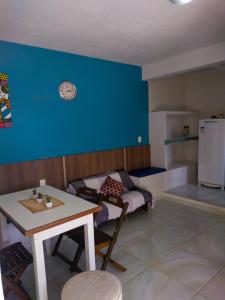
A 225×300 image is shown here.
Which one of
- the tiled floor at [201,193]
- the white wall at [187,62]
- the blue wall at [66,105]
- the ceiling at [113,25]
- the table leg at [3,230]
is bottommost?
the tiled floor at [201,193]

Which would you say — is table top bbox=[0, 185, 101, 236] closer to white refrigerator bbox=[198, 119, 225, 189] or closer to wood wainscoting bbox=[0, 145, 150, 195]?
wood wainscoting bbox=[0, 145, 150, 195]

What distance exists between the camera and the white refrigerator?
4371mm

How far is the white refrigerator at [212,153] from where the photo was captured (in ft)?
14.3

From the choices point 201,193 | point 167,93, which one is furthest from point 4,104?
point 201,193

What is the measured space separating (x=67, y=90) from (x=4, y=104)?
0.93 m

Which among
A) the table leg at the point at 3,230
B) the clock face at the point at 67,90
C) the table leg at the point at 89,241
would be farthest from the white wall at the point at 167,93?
the table leg at the point at 3,230

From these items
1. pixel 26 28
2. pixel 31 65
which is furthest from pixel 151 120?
pixel 26 28

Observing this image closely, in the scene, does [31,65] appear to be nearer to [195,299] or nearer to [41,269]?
[41,269]

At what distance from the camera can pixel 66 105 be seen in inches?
130

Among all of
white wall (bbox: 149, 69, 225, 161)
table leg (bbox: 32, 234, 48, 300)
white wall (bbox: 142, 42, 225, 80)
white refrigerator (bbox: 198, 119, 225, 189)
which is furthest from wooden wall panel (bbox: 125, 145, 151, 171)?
table leg (bbox: 32, 234, 48, 300)

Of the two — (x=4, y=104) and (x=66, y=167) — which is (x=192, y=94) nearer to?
(x=66, y=167)

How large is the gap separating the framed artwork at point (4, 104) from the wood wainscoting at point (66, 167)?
535 mm

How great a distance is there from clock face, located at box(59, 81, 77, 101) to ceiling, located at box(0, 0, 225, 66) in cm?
47

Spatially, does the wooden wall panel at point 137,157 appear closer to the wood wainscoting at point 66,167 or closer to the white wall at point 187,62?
the wood wainscoting at point 66,167
